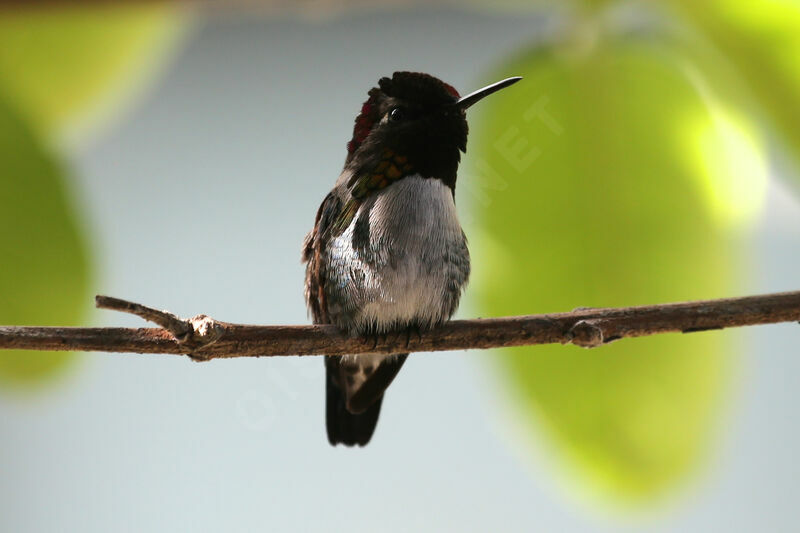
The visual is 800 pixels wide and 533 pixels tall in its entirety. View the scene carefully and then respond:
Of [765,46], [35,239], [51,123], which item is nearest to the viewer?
[765,46]

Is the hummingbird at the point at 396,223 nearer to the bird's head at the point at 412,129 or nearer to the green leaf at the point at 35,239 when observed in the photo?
the bird's head at the point at 412,129

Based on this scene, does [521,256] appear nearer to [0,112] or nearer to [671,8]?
[671,8]

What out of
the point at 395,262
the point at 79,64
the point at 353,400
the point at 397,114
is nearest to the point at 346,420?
the point at 353,400

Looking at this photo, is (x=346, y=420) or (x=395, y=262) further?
(x=346, y=420)

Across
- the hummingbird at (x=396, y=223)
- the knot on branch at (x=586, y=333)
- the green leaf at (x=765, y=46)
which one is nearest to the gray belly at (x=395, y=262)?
the hummingbird at (x=396, y=223)

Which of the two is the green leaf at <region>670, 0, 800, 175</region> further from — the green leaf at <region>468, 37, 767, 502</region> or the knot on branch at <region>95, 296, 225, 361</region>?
the knot on branch at <region>95, 296, 225, 361</region>

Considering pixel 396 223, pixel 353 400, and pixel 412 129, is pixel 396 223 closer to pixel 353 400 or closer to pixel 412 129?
pixel 412 129

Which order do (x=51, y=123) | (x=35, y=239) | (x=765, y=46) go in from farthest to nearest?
1. (x=51, y=123)
2. (x=35, y=239)
3. (x=765, y=46)
